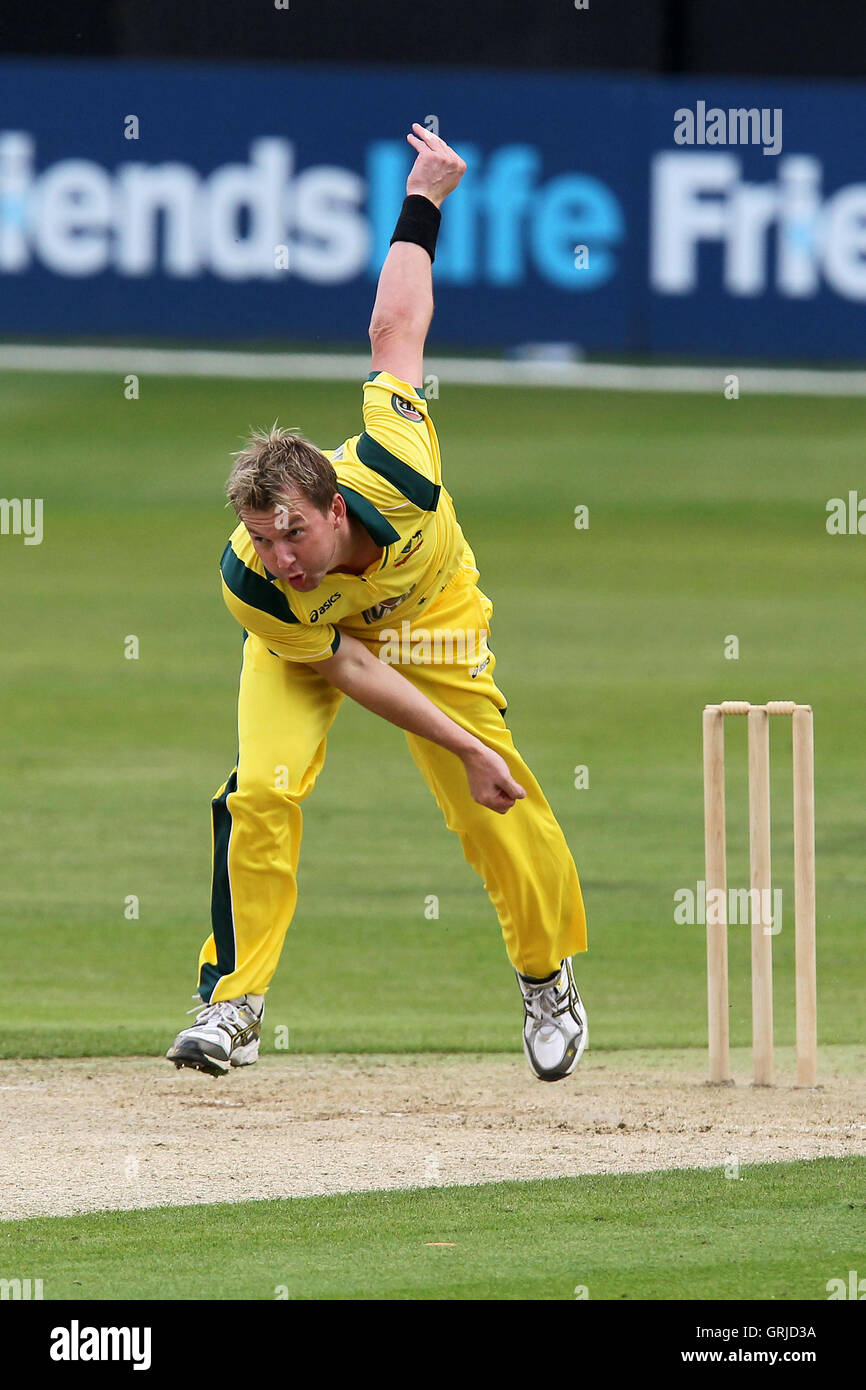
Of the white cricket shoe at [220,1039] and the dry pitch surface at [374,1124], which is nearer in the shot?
the white cricket shoe at [220,1039]

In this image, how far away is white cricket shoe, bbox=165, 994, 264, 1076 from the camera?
5762 millimetres

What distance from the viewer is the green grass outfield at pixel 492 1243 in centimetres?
495

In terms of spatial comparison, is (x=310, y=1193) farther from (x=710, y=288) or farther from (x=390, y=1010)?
(x=710, y=288)

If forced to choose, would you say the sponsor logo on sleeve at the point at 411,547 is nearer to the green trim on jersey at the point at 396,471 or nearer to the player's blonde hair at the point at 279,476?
the green trim on jersey at the point at 396,471

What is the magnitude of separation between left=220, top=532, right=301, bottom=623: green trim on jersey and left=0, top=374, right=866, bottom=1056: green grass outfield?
2.35 metres

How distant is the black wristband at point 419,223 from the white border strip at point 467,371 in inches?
517

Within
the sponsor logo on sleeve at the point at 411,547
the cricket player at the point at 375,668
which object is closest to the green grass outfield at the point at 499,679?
the cricket player at the point at 375,668

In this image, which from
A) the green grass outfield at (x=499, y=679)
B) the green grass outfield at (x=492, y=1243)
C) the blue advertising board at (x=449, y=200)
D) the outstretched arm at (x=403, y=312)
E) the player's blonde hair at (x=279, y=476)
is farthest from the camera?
the blue advertising board at (x=449, y=200)

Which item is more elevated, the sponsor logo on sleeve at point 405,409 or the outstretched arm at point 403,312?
the outstretched arm at point 403,312

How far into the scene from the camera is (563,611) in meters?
15.4

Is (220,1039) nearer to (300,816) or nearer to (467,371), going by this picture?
(300,816)

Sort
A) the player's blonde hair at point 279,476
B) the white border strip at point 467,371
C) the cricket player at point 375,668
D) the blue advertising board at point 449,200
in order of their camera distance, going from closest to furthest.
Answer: the player's blonde hair at point 279,476 → the cricket player at point 375,668 → the blue advertising board at point 449,200 → the white border strip at point 467,371

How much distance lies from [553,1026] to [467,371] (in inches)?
553

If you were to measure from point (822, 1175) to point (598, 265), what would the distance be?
13.7 m
